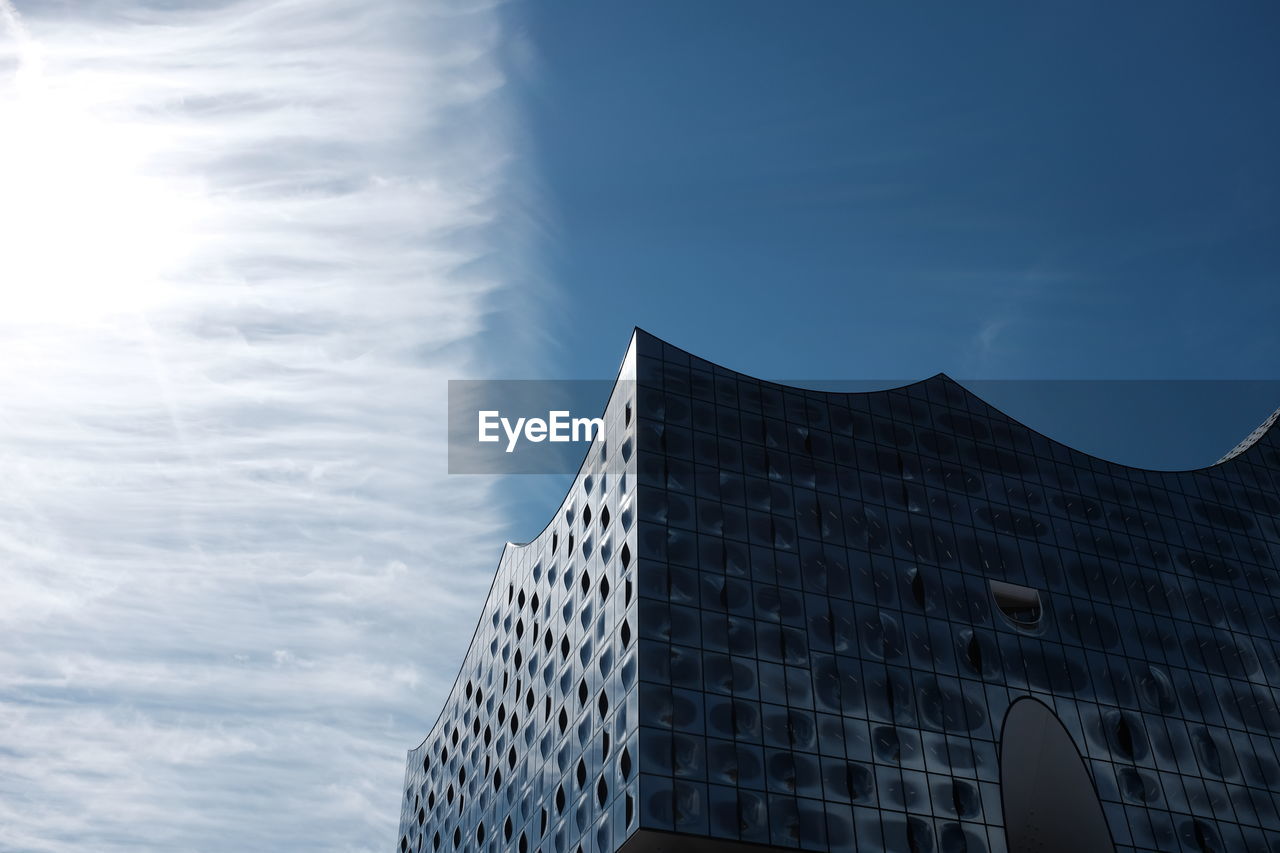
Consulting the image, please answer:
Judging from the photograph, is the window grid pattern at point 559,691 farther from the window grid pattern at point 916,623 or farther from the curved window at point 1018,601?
the curved window at point 1018,601

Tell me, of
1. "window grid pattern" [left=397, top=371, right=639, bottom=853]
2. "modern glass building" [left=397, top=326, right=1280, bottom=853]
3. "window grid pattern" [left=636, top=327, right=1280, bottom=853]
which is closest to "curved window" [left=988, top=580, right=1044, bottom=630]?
"modern glass building" [left=397, top=326, right=1280, bottom=853]

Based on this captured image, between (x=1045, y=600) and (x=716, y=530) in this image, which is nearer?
(x=716, y=530)

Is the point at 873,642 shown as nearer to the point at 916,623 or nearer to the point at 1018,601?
the point at 916,623

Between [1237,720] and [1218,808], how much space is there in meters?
2.76

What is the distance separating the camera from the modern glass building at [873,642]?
2278cm

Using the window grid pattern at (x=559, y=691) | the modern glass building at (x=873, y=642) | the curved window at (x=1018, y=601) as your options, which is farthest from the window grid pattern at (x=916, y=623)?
the window grid pattern at (x=559, y=691)

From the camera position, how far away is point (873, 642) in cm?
2516

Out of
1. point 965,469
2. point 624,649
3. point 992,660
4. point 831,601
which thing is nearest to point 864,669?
point 831,601

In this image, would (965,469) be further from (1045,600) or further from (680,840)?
(680,840)

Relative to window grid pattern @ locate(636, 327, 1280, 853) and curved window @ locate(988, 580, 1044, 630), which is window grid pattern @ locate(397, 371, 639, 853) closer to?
window grid pattern @ locate(636, 327, 1280, 853)

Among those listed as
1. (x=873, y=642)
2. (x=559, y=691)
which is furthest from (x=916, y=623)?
(x=559, y=691)

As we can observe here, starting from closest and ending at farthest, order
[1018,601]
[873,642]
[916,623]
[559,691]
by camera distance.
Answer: [873,642] < [916,623] < [559,691] < [1018,601]

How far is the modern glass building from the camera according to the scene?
22.8 m

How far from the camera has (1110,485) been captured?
3144 centimetres
